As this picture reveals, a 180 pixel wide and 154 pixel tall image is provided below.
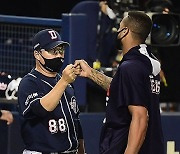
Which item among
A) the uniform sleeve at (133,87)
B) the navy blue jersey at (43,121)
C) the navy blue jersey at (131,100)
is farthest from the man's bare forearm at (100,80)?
the uniform sleeve at (133,87)

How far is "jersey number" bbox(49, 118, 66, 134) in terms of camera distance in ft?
17.4

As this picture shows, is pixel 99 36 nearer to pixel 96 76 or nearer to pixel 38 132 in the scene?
pixel 96 76

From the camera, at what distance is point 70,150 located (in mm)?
5398

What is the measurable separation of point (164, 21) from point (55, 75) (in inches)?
101

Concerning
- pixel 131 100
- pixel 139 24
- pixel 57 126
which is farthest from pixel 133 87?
pixel 57 126

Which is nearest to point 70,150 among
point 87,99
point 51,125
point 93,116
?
point 51,125

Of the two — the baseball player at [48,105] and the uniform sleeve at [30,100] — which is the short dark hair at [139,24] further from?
the uniform sleeve at [30,100]

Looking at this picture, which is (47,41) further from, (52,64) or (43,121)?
(43,121)

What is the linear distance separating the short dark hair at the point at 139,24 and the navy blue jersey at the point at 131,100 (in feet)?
0.31

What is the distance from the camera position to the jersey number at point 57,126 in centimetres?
529

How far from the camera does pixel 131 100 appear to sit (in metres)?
4.88

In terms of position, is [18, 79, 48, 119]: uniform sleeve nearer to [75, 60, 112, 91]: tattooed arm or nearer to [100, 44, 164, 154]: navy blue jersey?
[75, 60, 112, 91]: tattooed arm

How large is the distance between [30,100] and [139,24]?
1003 millimetres

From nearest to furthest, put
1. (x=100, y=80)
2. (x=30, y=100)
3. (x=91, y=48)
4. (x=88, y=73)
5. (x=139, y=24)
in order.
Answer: (x=139, y=24)
(x=30, y=100)
(x=88, y=73)
(x=100, y=80)
(x=91, y=48)
